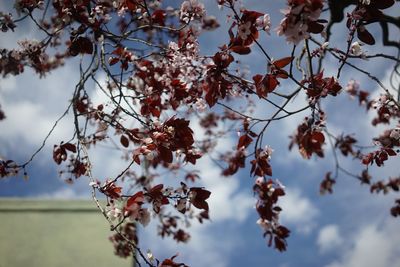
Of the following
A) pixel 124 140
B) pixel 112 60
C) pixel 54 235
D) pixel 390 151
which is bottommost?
pixel 390 151

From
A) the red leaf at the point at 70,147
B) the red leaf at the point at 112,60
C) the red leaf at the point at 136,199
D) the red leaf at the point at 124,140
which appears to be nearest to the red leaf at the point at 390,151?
the red leaf at the point at 136,199

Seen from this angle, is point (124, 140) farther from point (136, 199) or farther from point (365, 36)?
point (365, 36)

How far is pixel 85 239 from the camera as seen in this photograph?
286 inches

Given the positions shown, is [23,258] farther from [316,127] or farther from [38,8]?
[316,127]

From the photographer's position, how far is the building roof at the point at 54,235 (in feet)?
23.1

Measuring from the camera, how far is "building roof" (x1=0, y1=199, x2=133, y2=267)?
7051mm

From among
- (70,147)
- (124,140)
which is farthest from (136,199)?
(70,147)

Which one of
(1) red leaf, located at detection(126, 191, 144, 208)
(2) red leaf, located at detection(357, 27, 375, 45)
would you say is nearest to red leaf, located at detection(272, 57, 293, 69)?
(2) red leaf, located at detection(357, 27, 375, 45)

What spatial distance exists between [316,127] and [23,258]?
760 cm

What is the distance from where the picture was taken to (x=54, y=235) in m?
7.36

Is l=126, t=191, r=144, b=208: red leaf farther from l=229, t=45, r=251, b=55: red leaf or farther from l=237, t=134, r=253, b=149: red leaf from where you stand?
l=237, t=134, r=253, b=149: red leaf

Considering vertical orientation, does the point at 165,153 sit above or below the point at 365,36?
below

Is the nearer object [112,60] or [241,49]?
[241,49]

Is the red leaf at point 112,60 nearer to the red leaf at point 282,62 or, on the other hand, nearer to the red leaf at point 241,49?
the red leaf at point 241,49
